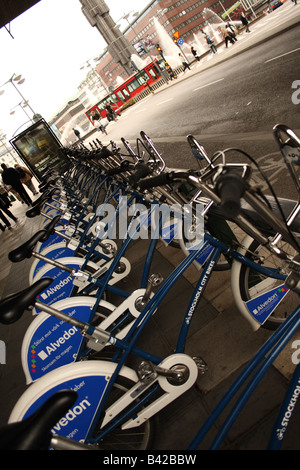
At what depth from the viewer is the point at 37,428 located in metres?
0.97

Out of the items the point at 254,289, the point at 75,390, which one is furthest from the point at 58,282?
the point at 254,289

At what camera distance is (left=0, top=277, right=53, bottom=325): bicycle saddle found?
1745 millimetres

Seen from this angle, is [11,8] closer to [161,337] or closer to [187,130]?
[187,130]

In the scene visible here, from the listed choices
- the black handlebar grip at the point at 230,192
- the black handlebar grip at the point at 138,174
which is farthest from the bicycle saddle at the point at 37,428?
the black handlebar grip at the point at 138,174

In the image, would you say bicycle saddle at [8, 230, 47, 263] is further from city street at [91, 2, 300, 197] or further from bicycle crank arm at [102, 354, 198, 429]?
city street at [91, 2, 300, 197]

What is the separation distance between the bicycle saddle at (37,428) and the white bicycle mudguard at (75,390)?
764mm

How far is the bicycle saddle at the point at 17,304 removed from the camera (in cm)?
175

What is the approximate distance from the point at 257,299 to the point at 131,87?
3894cm

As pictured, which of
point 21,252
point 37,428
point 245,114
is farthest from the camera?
point 245,114

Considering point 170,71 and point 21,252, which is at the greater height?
point 170,71

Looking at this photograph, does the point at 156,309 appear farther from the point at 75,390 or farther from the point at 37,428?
the point at 37,428

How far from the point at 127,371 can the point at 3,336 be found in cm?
314

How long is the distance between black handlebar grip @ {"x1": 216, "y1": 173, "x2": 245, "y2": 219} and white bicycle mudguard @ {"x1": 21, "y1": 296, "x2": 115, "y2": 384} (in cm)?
190

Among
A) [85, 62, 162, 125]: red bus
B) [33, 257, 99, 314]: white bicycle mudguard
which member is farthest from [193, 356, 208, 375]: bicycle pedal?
[85, 62, 162, 125]: red bus
